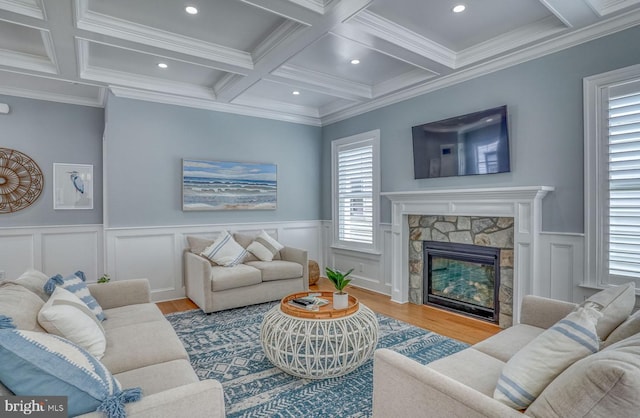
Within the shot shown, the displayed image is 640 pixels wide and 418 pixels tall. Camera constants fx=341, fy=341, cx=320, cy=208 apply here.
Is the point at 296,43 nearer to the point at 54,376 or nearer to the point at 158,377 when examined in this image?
the point at 158,377

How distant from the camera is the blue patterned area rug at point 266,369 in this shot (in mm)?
2186

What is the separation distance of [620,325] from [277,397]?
1.98m

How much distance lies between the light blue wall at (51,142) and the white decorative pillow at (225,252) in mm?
1977

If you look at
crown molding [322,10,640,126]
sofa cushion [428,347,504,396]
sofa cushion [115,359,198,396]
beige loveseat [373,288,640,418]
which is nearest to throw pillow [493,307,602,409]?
beige loveseat [373,288,640,418]

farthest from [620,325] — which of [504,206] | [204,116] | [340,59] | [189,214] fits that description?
[204,116]

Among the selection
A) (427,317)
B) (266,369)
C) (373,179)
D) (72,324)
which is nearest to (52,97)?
(72,324)

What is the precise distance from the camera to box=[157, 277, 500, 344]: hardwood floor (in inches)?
135

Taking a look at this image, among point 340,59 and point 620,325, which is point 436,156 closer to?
point 340,59

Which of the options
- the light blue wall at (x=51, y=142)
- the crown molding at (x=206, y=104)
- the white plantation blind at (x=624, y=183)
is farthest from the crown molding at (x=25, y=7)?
the white plantation blind at (x=624, y=183)

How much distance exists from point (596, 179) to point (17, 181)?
6606mm

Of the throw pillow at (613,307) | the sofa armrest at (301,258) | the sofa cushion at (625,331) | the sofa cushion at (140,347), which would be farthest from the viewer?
the sofa armrest at (301,258)

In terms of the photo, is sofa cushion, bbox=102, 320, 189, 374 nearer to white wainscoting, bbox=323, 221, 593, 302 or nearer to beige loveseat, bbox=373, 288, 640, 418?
beige loveseat, bbox=373, 288, 640, 418

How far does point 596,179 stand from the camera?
290cm

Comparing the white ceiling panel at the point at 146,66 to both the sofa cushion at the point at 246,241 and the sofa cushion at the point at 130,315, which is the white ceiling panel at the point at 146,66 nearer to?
the sofa cushion at the point at 246,241
